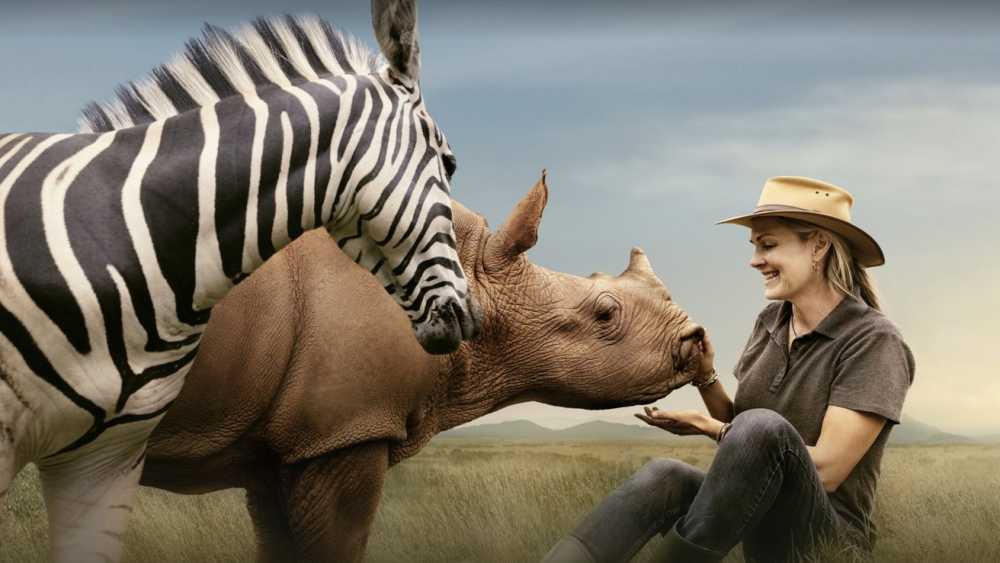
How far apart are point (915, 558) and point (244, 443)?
329 centimetres

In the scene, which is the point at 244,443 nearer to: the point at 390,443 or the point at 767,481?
the point at 390,443

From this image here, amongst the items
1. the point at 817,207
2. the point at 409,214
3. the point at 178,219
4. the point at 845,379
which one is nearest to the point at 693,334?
the point at 817,207

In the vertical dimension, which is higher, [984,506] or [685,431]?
[685,431]

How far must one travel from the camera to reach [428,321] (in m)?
4.73

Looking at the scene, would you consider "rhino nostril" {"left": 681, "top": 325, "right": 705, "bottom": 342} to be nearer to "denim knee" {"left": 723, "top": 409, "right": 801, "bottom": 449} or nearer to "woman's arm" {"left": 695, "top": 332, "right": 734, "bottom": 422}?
"woman's arm" {"left": 695, "top": 332, "right": 734, "bottom": 422}

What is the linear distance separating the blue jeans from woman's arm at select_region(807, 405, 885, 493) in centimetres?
10

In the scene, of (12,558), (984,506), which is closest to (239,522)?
(12,558)

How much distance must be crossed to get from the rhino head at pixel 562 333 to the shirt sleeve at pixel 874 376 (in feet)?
5.80

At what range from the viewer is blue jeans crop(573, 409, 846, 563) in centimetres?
470

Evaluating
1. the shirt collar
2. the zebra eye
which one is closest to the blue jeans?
the shirt collar

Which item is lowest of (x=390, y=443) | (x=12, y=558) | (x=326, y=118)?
(x=12, y=558)

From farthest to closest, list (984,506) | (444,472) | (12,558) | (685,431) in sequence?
(444,472)
(984,506)
(12,558)
(685,431)

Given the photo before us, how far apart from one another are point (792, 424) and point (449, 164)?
1.81 metres

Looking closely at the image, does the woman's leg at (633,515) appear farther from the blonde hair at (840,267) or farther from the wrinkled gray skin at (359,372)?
the wrinkled gray skin at (359,372)
